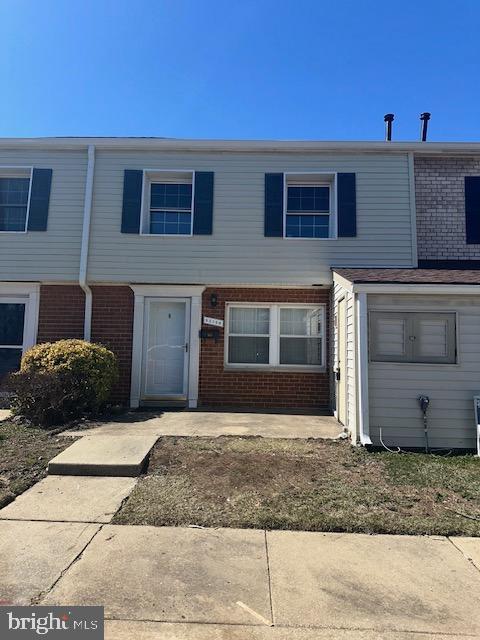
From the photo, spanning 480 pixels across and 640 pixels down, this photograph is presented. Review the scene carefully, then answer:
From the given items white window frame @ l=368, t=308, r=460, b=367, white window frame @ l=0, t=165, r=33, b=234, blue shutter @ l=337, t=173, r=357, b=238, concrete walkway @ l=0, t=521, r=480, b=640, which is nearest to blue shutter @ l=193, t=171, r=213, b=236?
blue shutter @ l=337, t=173, r=357, b=238

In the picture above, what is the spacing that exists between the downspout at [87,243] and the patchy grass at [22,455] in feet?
8.99

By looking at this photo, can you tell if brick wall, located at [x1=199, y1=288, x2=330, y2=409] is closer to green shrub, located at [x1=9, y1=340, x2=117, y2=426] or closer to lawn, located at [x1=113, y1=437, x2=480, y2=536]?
green shrub, located at [x1=9, y1=340, x2=117, y2=426]

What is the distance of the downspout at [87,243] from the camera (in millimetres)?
9094

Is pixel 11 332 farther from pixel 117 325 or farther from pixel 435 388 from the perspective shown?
pixel 435 388

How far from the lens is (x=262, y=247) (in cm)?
916

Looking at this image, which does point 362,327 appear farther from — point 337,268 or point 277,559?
point 277,559

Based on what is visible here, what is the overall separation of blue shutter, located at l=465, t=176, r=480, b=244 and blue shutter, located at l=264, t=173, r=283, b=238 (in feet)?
13.3

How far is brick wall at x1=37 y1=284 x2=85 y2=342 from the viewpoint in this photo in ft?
30.2

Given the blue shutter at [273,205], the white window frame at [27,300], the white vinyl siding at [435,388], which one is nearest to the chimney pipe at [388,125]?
the blue shutter at [273,205]

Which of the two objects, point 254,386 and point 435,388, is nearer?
point 435,388

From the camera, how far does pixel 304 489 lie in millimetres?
4438

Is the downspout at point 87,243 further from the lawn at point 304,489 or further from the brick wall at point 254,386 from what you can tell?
the lawn at point 304,489

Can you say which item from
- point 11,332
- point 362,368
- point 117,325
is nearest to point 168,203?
point 117,325

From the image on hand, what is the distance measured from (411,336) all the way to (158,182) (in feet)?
21.1
